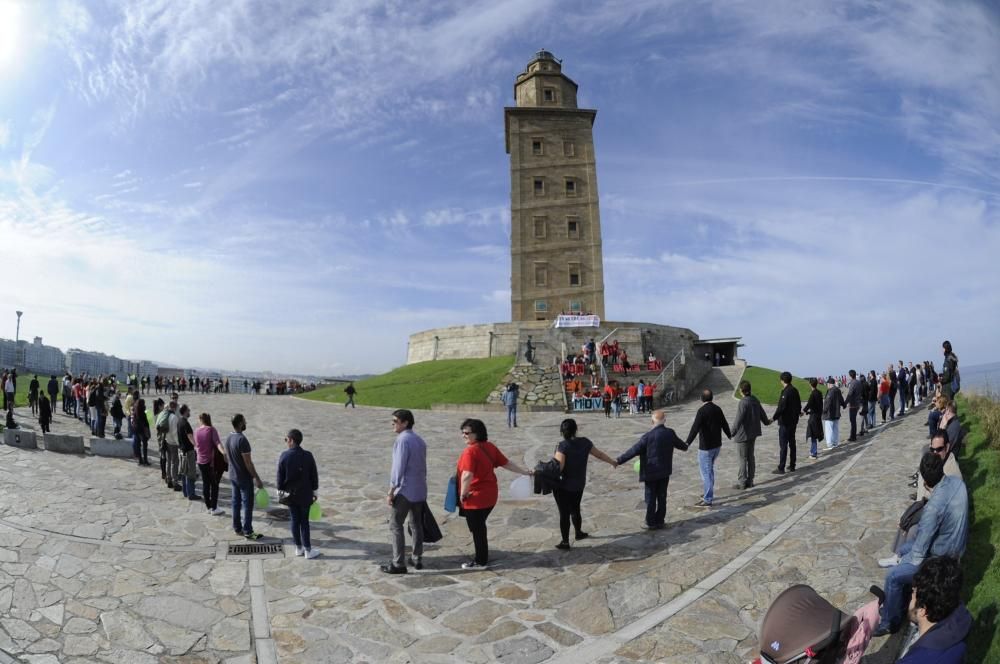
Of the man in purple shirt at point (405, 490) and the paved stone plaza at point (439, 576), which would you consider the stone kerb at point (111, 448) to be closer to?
the paved stone plaza at point (439, 576)

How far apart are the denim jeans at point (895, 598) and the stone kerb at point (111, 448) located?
15.2m

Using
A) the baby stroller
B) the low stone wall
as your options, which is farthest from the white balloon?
the low stone wall

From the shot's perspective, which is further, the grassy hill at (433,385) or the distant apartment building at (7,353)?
→ the distant apartment building at (7,353)

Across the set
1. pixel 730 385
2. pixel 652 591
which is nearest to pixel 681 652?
pixel 652 591

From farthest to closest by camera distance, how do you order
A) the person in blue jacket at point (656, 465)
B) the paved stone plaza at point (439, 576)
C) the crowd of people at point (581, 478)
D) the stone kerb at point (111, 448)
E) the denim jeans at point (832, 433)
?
the stone kerb at point (111, 448) → the denim jeans at point (832, 433) → the person in blue jacket at point (656, 465) → the paved stone plaza at point (439, 576) → the crowd of people at point (581, 478)

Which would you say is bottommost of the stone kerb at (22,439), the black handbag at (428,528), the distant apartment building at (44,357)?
the black handbag at (428,528)

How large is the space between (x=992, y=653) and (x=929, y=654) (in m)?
1.00

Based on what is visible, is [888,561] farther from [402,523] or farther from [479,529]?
[402,523]

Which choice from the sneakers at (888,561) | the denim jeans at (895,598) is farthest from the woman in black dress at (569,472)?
the denim jeans at (895,598)

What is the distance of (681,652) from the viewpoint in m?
4.75

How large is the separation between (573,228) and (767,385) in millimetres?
19995

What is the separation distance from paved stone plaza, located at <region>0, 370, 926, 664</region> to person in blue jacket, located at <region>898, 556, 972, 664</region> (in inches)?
63.0

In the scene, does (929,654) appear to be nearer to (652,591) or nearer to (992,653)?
(992,653)

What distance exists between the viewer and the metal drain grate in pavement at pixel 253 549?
24.6 feet
